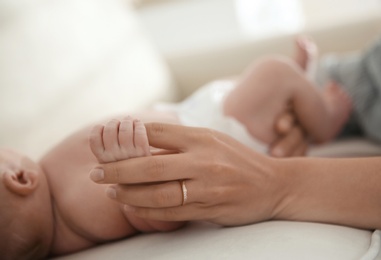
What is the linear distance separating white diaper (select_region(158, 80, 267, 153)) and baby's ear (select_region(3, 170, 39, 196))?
36 centimetres

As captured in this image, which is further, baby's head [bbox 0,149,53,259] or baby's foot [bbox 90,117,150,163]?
baby's head [bbox 0,149,53,259]

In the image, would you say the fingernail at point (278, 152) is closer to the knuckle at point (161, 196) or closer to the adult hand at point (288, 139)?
the adult hand at point (288, 139)

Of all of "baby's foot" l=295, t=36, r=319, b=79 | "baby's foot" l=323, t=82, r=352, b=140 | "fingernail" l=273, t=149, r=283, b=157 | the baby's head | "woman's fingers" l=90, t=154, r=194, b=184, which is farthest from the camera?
"baby's foot" l=295, t=36, r=319, b=79

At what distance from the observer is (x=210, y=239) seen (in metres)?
0.63

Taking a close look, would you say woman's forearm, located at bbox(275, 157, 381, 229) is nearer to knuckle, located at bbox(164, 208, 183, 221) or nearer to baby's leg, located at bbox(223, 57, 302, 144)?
knuckle, located at bbox(164, 208, 183, 221)

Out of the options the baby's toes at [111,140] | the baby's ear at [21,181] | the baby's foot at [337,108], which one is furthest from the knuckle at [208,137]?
the baby's foot at [337,108]

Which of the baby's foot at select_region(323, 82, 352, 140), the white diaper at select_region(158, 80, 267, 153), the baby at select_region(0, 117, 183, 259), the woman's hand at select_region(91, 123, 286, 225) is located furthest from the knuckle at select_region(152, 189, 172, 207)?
the baby's foot at select_region(323, 82, 352, 140)

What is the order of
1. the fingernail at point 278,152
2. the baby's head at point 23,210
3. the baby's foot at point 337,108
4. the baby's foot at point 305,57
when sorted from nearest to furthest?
the baby's head at point 23,210 → the fingernail at point 278,152 → the baby's foot at point 337,108 → the baby's foot at point 305,57

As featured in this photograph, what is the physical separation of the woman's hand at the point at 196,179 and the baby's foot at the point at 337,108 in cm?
57

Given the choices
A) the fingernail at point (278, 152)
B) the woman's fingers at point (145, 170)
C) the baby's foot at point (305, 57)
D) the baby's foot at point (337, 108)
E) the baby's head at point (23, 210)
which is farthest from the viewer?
the baby's foot at point (305, 57)

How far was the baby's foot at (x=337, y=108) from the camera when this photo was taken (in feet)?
3.84

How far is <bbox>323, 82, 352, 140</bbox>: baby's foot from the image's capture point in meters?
1.17

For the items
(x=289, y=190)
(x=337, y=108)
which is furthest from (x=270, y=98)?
(x=289, y=190)

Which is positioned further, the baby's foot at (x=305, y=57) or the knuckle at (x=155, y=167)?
the baby's foot at (x=305, y=57)
